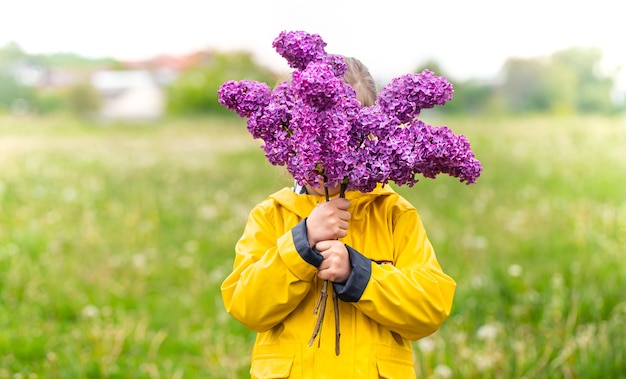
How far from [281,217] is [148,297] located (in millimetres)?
Result: 3867

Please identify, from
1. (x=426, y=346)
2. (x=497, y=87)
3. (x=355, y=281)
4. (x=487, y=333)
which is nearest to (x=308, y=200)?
(x=355, y=281)

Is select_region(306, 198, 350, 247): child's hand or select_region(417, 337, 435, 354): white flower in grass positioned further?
select_region(417, 337, 435, 354): white flower in grass

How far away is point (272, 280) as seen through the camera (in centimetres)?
272

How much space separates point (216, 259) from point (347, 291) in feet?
16.1

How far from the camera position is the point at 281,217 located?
9.80 feet

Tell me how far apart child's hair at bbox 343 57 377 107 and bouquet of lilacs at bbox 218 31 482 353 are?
200 millimetres

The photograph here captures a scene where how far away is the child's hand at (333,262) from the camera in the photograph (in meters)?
2.65

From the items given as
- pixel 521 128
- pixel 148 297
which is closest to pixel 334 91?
pixel 148 297

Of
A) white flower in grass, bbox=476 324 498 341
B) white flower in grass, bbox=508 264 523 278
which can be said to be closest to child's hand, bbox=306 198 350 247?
white flower in grass, bbox=476 324 498 341

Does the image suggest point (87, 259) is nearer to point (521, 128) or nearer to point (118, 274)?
point (118, 274)

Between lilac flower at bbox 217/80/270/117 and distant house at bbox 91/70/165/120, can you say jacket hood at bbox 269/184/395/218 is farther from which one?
distant house at bbox 91/70/165/120

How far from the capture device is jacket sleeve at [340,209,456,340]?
2.71 metres

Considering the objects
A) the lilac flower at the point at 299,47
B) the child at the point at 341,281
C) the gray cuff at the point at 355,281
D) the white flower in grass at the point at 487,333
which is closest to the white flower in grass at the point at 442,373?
the white flower in grass at the point at 487,333

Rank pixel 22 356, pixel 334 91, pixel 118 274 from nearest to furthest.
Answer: pixel 334 91, pixel 22 356, pixel 118 274
